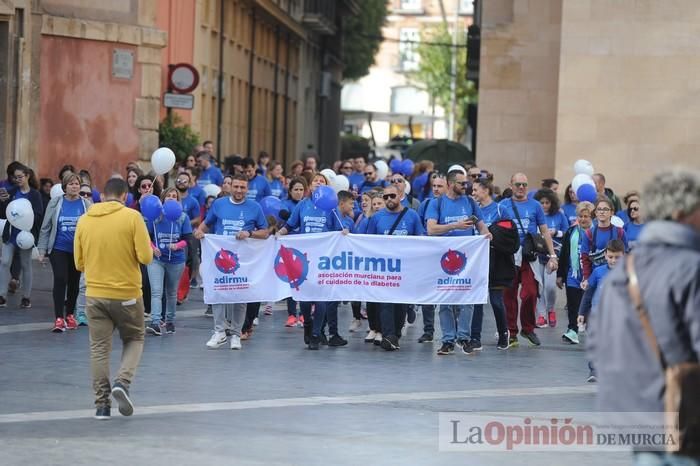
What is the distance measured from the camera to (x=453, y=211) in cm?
1488

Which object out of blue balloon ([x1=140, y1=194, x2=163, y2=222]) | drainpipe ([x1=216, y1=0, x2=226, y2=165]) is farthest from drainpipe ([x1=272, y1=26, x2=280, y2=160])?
blue balloon ([x1=140, y1=194, x2=163, y2=222])

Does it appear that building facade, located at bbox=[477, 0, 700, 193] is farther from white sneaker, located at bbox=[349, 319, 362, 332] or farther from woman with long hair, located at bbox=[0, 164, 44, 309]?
woman with long hair, located at bbox=[0, 164, 44, 309]

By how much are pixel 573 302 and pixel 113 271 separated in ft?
22.0

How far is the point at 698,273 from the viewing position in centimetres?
514

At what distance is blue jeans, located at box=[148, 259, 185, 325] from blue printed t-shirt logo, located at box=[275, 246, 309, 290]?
1207 mm

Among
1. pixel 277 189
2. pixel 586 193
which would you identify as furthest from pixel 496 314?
pixel 277 189

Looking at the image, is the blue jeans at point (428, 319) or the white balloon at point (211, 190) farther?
the white balloon at point (211, 190)

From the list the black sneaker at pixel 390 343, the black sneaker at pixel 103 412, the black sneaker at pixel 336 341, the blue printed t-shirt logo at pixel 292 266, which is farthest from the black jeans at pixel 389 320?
the black sneaker at pixel 103 412

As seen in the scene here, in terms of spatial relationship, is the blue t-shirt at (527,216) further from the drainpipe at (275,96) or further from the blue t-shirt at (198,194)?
the drainpipe at (275,96)

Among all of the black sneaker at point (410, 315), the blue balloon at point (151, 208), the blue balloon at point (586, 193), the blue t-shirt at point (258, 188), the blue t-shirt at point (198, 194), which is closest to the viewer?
the blue balloon at point (151, 208)

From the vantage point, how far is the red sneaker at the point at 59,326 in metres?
15.5

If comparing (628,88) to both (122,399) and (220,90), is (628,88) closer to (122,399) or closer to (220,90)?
(220,90)

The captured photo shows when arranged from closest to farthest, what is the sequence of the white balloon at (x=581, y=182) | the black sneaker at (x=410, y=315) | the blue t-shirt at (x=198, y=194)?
the black sneaker at (x=410, y=315) → the white balloon at (x=581, y=182) → the blue t-shirt at (x=198, y=194)

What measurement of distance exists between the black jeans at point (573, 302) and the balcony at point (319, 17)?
43709mm
